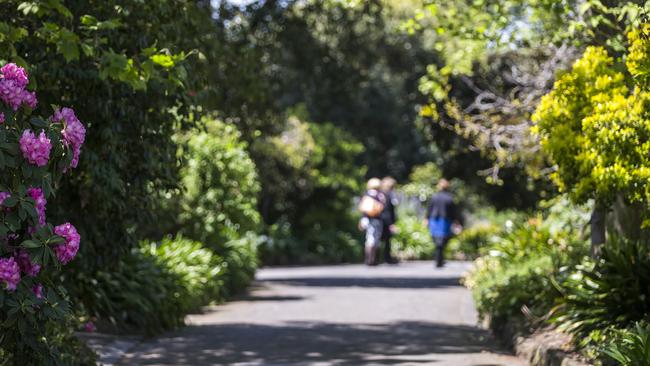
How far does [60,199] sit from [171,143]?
103cm

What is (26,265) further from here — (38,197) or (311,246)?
(311,246)

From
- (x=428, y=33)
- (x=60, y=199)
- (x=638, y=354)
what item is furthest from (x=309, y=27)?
(x=638, y=354)

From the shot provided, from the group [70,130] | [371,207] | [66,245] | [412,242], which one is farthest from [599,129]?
[412,242]

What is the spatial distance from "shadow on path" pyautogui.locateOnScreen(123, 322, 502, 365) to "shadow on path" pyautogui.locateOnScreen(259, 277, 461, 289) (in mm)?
6290

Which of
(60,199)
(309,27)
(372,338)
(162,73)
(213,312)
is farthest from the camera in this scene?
(309,27)

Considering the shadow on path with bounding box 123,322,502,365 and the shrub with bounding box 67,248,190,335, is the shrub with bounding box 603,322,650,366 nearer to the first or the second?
the shadow on path with bounding box 123,322,502,365

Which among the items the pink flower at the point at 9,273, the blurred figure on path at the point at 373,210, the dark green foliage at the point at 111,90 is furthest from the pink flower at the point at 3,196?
the blurred figure on path at the point at 373,210

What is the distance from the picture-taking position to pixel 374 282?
20.4 metres

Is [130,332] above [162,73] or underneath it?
underneath

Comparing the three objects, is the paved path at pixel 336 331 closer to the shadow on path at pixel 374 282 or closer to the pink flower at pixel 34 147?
the shadow on path at pixel 374 282

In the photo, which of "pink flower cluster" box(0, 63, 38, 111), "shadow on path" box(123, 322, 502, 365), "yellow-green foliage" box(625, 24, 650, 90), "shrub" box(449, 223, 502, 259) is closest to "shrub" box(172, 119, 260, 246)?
"shadow on path" box(123, 322, 502, 365)

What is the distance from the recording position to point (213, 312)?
1514cm

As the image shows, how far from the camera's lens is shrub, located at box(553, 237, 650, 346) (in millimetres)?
9352

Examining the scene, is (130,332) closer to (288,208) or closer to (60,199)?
(60,199)
